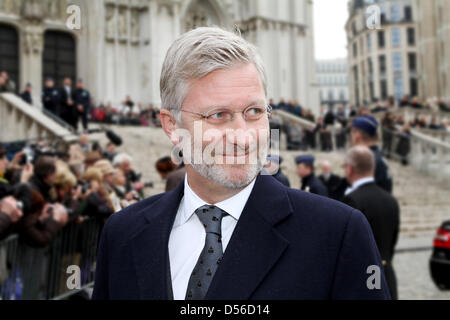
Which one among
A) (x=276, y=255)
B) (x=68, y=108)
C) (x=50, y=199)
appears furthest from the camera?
(x=68, y=108)

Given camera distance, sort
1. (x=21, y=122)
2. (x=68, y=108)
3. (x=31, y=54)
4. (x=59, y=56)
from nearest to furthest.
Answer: (x=21, y=122) → (x=68, y=108) → (x=31, y=54) → (x=59, y=56)

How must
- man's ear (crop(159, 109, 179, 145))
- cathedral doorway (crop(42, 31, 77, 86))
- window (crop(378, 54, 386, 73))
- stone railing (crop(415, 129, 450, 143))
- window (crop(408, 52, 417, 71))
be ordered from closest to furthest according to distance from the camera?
man's ear (crop(159, 109, 179, 145)) → stone railing (crop(415, 129, 450, 143)) → cathedral doorway (crop(42, 31, 77, 86)) → window (crop(408, 52, 417, 71)) → window (crop(378, 54, 386, 73))

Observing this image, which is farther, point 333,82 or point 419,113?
point 333,82

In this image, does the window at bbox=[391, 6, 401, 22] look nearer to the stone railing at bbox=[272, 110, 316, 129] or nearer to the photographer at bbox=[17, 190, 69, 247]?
the stone railing at bbox=[272, 110, 316, 129]

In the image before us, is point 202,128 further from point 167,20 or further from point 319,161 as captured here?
point 167,20

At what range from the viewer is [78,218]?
17.6 feet

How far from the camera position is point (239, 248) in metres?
1.56

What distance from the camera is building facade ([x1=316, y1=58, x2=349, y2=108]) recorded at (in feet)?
392

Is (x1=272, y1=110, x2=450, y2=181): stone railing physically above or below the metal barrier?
above

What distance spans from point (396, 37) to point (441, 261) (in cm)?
6821

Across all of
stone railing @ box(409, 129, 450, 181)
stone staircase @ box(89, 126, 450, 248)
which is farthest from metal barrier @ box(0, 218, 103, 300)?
stone railing @ box(409, 129, 450, 181)

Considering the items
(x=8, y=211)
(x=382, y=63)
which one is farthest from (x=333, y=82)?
(x=8, y=211)

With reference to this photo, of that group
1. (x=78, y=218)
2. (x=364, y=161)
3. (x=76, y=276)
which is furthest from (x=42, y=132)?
(x=76, y=276)

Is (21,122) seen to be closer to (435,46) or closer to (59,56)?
(59,56)
